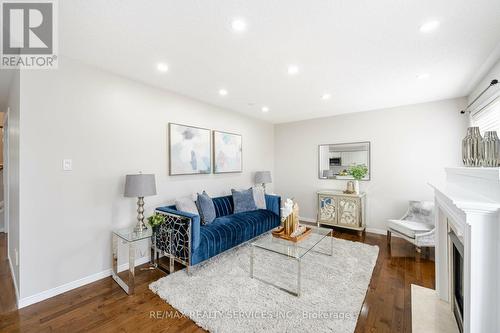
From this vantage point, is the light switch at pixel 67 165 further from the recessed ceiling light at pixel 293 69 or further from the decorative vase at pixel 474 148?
the decorative vase at pixel 474 148

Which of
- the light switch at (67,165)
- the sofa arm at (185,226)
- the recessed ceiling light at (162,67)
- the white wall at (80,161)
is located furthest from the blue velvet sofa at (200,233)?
the recessed ceiling light at (162,67)

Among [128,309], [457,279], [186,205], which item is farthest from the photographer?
[186,205]

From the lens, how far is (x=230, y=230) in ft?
9.91

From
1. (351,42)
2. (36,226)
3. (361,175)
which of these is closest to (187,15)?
(351,42)

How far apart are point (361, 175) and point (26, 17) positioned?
4.88m

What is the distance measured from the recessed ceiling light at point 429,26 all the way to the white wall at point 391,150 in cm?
260

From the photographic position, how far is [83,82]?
95.7 inches

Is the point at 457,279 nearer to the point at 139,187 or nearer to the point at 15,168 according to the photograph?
the point at 139,187

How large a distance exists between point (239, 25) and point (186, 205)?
7.39 feet

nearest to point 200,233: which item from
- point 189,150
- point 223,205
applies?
point 223,205

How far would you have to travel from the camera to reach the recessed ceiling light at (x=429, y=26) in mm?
1683

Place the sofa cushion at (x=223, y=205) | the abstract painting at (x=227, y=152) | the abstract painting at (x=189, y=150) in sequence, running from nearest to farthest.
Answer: the abstract painting at (x=189, y=150), the sofa cushion at (x=223, y=205), the abstract painting at (x=227, y=152)

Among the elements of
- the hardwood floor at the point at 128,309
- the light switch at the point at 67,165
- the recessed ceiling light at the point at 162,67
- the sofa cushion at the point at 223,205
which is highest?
the recessed ceiling light at the point at 162,67

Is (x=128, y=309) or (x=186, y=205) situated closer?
(x=128, y=309)
